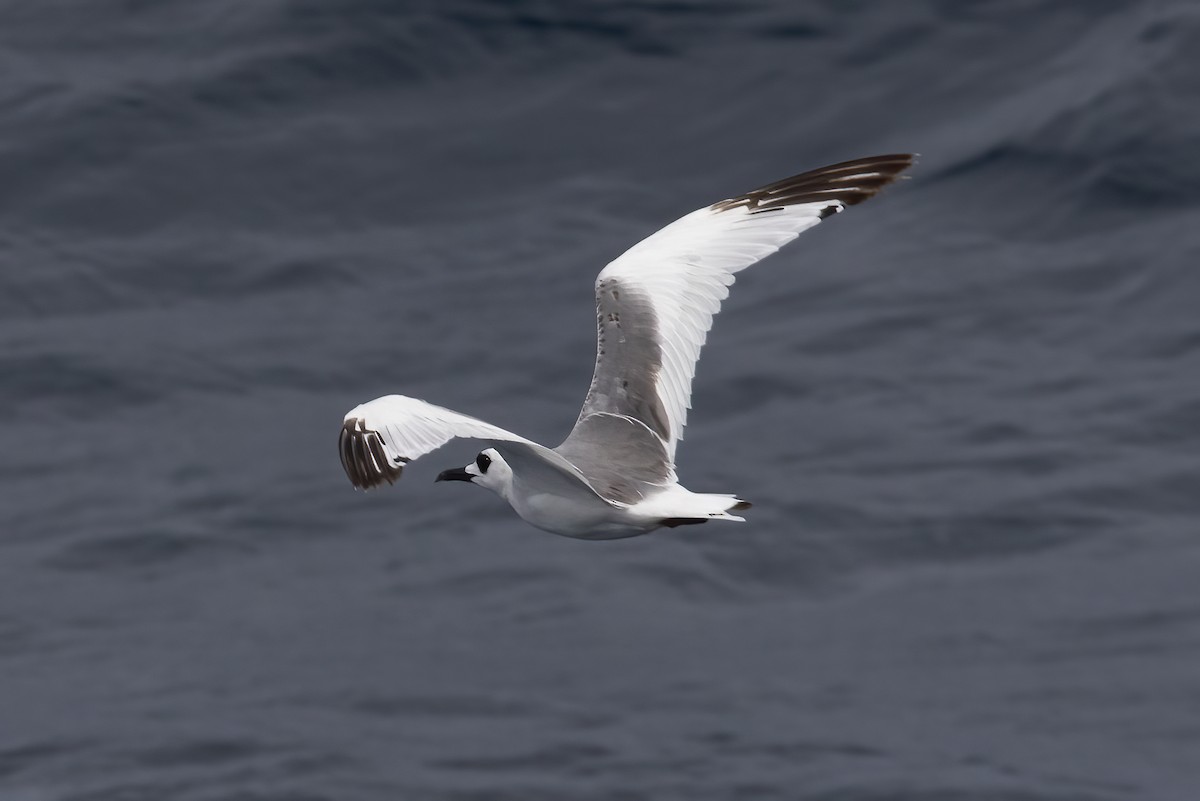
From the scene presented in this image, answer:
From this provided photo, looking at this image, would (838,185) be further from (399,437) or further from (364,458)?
(364,458)

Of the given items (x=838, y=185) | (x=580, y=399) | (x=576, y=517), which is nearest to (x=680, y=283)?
(x=838, y=185)

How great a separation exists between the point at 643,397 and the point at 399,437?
235cm

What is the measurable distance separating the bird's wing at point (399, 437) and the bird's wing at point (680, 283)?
5.34 ft

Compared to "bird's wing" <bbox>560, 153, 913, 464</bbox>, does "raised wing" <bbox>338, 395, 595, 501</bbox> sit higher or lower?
lower

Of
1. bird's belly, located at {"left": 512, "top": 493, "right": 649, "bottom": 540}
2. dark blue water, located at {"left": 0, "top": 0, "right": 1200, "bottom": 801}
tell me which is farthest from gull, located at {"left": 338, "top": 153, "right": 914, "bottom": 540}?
dark blue water, located at {"left": 0, "top": 0, "right": 1200, "bottom": 801}

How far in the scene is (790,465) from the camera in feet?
50.9

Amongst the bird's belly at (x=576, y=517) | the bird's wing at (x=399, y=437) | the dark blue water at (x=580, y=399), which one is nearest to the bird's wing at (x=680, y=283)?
the bird's belly at (x=576, y=517)

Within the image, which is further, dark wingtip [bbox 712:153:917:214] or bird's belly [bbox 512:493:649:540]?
dark wingtip [bbox 712:153:917:214]

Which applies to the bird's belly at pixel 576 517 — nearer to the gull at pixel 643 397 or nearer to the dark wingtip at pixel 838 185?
the gull at pixel 643 397

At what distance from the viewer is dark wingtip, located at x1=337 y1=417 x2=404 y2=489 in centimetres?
847

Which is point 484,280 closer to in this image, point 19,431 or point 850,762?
point 19,431

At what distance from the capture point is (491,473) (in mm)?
10469

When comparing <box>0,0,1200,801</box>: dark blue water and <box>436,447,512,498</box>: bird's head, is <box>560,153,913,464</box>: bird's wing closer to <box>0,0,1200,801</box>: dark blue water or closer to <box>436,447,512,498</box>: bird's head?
<box>436,447,512,498</box>: bird's head

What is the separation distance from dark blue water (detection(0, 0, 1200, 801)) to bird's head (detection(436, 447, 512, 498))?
114 inches
